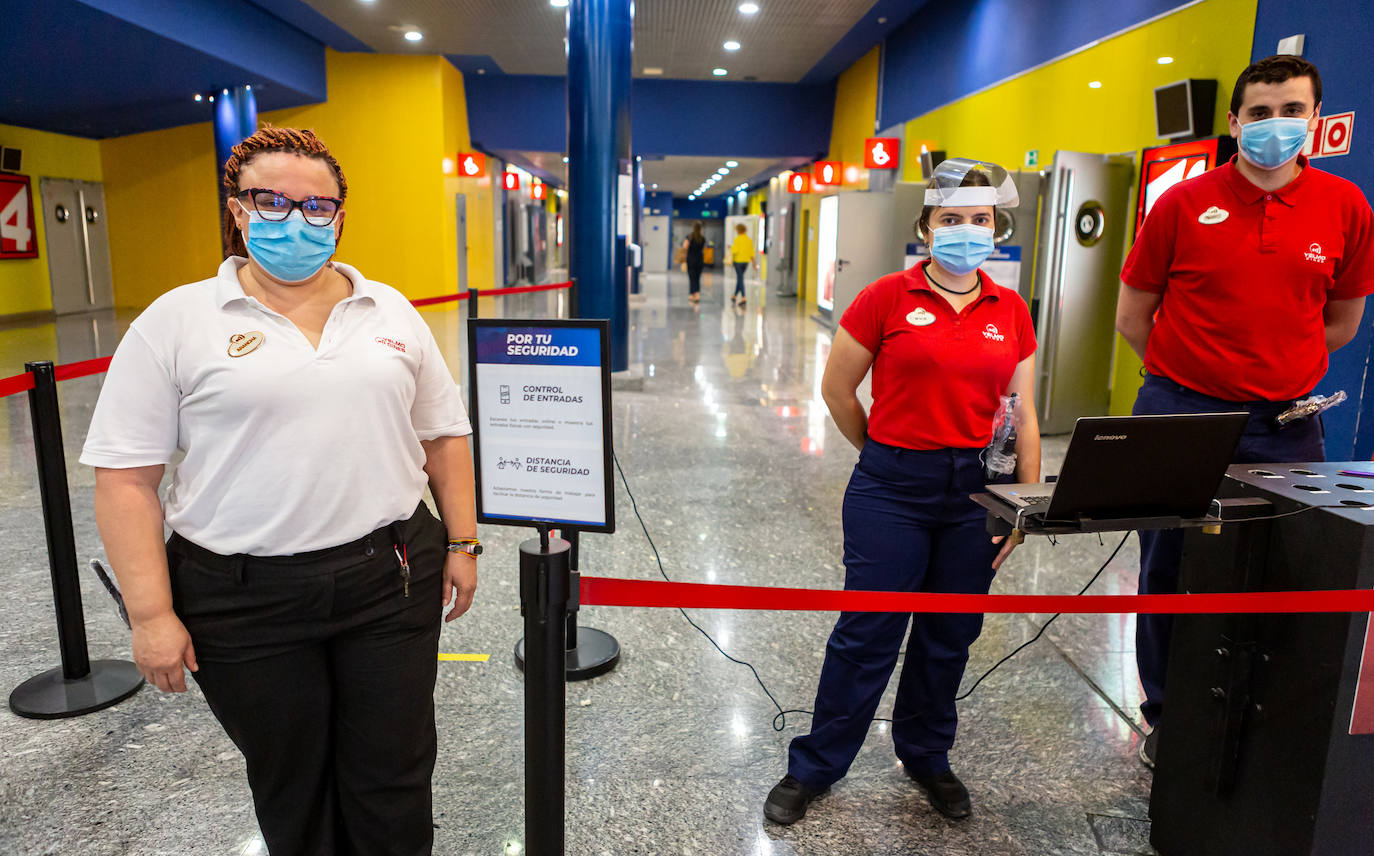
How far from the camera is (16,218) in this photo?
1432 centimetres

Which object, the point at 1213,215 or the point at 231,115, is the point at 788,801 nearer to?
the point at 1213,215

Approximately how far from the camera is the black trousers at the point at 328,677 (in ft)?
4.94

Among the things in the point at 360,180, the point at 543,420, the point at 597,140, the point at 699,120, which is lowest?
the point at 543,420

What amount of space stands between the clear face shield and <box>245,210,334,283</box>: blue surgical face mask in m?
1.37

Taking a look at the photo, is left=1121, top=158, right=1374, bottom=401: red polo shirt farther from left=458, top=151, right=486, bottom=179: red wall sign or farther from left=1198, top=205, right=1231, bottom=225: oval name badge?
left=458, top=151, right=486, bottom=179: red wall sign

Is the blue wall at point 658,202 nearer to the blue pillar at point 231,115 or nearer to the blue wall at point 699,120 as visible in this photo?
the blue wall at point 699,120

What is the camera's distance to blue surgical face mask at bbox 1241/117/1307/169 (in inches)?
89.7

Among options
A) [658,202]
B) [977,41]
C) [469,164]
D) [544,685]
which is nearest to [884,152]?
[977,41]

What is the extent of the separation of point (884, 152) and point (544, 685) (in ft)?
43.0

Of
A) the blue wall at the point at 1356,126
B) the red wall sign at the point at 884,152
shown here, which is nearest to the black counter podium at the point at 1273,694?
the blue wall at the point at 1356,126

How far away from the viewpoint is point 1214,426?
1711mm

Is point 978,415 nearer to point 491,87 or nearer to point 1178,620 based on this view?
point 1178,620

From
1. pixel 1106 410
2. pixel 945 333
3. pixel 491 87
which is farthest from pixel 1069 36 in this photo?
pixel 491 87

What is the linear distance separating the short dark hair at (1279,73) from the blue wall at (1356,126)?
275 centimetres
